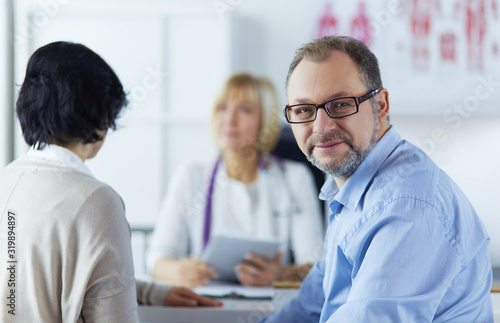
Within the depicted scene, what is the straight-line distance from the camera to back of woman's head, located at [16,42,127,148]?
1.32 meters

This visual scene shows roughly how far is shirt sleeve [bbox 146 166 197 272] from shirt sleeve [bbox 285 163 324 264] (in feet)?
1.67

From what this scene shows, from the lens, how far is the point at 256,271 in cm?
243

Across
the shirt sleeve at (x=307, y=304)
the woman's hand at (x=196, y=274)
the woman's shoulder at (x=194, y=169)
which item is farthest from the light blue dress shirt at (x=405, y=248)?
the woman's shoulder at (x=194, y=169)

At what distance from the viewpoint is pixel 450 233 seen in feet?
3.65

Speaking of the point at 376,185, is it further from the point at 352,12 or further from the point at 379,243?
the point at 352,12

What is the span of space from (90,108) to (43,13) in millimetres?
2687

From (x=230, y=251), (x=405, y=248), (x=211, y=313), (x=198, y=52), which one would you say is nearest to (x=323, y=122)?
(x=405, y=248)

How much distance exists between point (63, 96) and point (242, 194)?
1.82 m

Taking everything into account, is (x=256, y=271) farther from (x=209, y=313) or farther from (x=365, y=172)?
(x=365, y=172)

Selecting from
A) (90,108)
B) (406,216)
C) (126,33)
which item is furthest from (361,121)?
(126,33)

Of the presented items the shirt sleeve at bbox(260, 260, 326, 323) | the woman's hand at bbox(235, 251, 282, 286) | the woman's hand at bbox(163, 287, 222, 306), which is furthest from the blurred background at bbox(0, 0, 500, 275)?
the shirt sleeve at bbox(260, 260, 326, 323)

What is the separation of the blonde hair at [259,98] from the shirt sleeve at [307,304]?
5.47ft

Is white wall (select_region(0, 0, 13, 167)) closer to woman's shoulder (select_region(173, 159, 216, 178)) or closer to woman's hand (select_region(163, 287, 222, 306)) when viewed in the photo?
woman's shoulder (select_region(173, 159, 216, 178))

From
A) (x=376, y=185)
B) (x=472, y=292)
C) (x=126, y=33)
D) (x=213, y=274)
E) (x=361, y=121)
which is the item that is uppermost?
(x=126, y=33)
